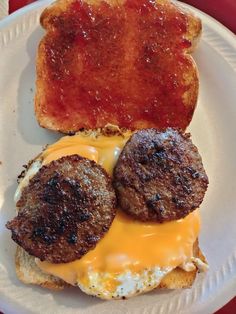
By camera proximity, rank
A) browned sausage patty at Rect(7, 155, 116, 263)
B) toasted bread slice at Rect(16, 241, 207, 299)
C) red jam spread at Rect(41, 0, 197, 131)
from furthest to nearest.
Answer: red jam spread at Rect(41, 0, 197, 131), toasted bread slice at Rect(16, 241, 207, 299), browned sausage patty at Rect(7, 155, 116, 263)

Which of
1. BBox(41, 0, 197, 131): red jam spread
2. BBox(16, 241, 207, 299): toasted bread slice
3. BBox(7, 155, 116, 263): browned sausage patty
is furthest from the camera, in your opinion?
BBox(41, 0, 197, 131): red jam spread

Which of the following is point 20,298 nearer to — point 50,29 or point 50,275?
point 50,275

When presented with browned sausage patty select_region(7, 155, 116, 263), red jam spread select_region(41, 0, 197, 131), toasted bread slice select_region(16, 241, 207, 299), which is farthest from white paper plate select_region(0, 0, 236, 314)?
browned sausage patty select_region(7, 155, 116, 263)

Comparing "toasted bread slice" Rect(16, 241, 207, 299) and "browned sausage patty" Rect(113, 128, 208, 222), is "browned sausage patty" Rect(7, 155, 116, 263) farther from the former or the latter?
"toasted bread slice" Rect(16, 241, 207, 299)

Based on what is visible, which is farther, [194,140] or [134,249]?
[194,140]

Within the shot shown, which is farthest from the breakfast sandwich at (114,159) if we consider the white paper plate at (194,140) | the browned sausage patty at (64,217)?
the white paper plate at (194,140)

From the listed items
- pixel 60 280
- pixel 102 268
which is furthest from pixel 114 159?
pixel 60 280

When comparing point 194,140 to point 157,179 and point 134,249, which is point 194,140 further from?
point 134,249

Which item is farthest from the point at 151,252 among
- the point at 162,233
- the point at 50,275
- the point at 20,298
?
the point at 20,298

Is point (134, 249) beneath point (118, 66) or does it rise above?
beneath
